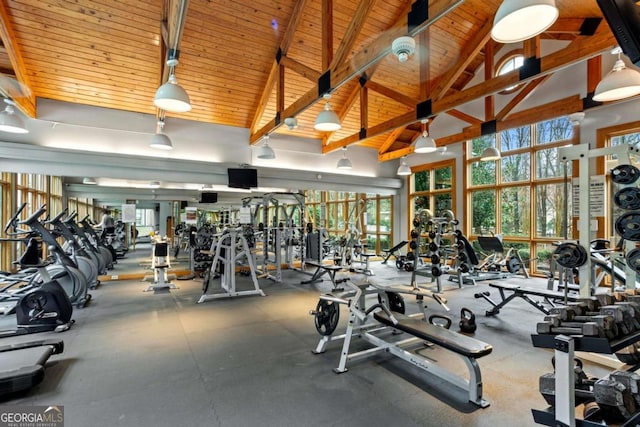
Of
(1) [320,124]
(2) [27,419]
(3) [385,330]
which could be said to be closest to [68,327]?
(2) [27,419]

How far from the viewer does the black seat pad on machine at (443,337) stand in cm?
244

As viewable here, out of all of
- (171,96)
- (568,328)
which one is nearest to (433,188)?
(171,96)

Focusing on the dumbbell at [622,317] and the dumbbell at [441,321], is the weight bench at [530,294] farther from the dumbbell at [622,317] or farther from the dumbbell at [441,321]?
the dumbbell at [622,317]

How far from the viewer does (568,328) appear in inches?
71.8

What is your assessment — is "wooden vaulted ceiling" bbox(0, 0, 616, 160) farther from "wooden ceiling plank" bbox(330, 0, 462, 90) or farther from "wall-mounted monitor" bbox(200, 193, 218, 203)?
"wall-mounted monitor" bbox(200, 193, 218, 203)

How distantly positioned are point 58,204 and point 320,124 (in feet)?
31.4

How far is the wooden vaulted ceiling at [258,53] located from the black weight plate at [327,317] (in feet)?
10.4

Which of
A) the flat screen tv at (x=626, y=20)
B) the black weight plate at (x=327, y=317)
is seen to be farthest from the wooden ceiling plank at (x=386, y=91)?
the flat screen tv at (x=626, y=20)

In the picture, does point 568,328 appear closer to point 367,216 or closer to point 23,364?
point 23,364

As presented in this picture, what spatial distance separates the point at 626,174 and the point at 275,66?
646 cm

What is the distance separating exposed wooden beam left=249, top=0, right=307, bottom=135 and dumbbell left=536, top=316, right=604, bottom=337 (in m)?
6.59

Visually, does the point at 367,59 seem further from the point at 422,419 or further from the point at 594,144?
the point at 594,144

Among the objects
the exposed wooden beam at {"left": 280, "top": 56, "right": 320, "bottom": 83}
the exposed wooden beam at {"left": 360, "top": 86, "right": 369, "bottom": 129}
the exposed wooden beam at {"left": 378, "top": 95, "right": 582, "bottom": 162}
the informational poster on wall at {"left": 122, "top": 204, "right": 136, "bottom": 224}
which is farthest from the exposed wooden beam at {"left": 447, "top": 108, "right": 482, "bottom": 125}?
the informational poster on wall at {"left": 122, "top": 204, "right": 136, "bottom": 224}

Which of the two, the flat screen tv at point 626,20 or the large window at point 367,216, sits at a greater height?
the flat screen tv at point 626,20
